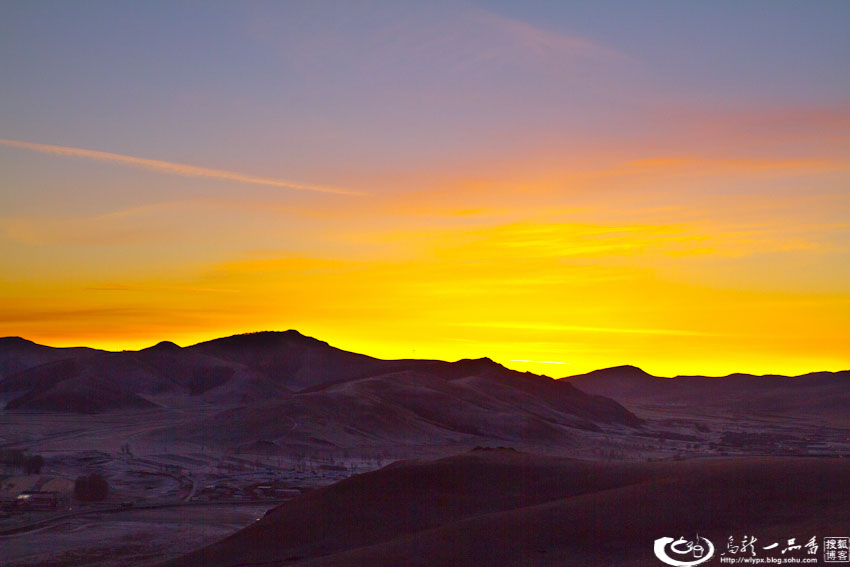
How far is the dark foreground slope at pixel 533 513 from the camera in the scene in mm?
31016

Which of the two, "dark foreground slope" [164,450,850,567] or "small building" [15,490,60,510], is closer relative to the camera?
"dark foreground slope" [164,450,850,567]

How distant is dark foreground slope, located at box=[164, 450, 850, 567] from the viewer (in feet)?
102

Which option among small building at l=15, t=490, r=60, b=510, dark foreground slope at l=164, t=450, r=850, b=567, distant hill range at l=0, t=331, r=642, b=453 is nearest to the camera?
dark foreground slope at l=164, t=450, r=850, b=567

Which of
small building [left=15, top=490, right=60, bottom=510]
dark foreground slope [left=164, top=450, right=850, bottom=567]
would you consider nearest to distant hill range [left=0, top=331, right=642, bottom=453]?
small building [left=15, top=490, right=60, bottom=510]

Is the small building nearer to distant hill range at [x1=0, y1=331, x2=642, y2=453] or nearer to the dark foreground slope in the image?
the dark foreground slope

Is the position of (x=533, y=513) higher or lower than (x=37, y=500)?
lower

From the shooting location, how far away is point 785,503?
34.8 m

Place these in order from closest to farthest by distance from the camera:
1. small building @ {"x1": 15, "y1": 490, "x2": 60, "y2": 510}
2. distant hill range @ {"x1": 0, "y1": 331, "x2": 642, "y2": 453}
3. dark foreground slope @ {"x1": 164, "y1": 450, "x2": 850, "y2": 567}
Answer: dark foreground slope @ {"x1": 164, "y1": 450, "x2": 850, "y2": 567} → small building @ {"x1": 15, "y1": 490, "x2": 60, "y2": 510} → distant hill range @ {"x1": 0, "y1": 331, "x2": 642, "y2": 453}

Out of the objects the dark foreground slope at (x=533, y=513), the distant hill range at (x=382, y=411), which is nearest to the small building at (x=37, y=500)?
the dark foreground slope at (x=533, y=513)

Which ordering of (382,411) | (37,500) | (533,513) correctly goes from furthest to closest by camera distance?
(382,411)
(37,500)
(533,513)

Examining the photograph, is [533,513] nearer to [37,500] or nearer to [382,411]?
[37,500]

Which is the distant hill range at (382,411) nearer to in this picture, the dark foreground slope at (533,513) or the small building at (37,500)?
the small building at (37,500)

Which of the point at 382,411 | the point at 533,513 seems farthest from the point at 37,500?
the point at 382,411

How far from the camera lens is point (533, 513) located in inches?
1394
